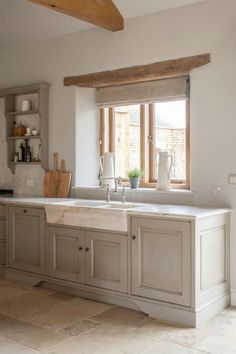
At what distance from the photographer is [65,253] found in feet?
13.8

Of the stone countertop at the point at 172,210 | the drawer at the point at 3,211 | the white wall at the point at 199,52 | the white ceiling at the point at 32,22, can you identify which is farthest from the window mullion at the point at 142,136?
the drawer at the point at 3,211

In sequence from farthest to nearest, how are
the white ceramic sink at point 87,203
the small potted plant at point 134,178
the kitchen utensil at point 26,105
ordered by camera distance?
the kitchen utensil at point 26,105, the small potted plant at point 134,178, the white ceramic sink at point 87,203

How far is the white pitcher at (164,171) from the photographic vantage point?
4.37 metres

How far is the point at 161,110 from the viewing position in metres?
4.71

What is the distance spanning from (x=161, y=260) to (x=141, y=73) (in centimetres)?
194

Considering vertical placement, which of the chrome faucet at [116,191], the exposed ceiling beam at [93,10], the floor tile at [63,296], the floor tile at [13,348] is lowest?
the floor tile at [13,348]

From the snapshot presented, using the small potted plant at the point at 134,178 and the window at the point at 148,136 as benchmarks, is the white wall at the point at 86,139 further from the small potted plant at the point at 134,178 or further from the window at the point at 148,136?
the small potted plant at the point at 134,178

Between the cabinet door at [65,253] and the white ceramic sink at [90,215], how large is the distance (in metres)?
0.11

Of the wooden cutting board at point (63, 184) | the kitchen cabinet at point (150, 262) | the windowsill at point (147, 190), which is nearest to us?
the kitchen cabinet at point (150, 262)

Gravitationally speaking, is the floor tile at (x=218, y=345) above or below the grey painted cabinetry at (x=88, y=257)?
below

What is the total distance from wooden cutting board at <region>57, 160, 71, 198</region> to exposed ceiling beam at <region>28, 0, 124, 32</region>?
65.6 inches

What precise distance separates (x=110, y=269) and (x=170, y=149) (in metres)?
1.48

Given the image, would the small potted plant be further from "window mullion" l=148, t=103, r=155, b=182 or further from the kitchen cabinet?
the kitchen cabinet

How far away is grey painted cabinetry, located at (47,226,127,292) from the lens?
12.5 feet
